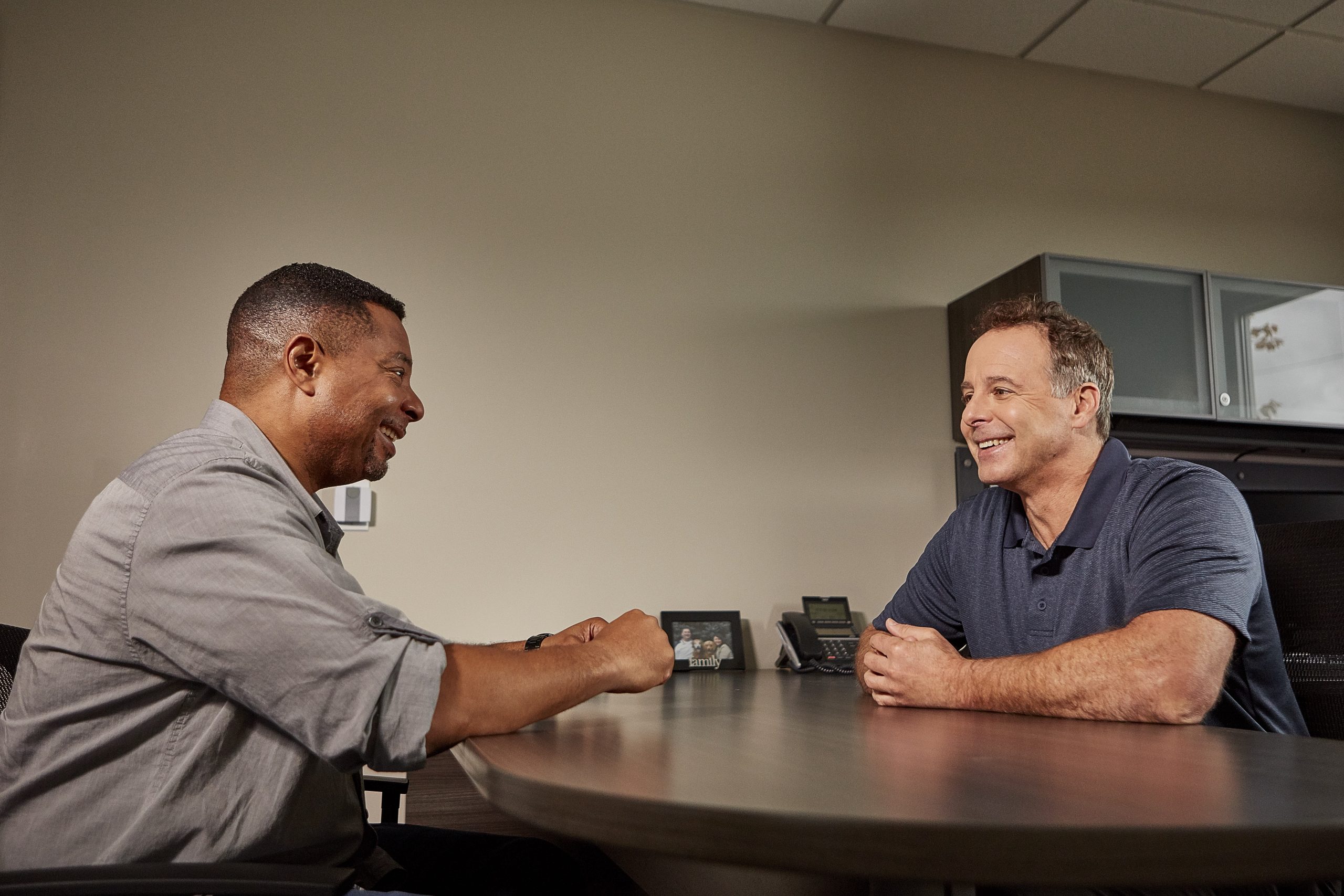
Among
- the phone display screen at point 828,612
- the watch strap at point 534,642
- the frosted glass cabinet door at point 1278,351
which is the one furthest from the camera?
the frosted glass cabinet door at point 1278,351

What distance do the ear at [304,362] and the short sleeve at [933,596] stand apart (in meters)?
1.07

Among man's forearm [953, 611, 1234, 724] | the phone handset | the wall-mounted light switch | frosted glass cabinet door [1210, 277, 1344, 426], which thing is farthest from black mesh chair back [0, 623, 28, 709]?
frosted glass cabinet door [1210, 277, 1344, 426]

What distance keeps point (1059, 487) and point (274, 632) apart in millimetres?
1308

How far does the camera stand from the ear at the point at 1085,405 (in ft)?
5.47

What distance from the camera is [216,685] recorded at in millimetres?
919

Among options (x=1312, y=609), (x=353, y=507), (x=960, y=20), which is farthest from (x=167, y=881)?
(x=960, y=20)

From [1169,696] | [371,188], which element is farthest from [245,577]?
[371,188]

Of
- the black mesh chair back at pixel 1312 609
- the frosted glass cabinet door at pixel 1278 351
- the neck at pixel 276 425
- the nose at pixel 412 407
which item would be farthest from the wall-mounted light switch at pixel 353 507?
the frosted glass cabinet door at pixel 1278 351

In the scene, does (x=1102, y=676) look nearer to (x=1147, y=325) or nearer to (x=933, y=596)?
(x=933, y=596)

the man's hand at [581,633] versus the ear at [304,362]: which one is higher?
the ear at [304,362]

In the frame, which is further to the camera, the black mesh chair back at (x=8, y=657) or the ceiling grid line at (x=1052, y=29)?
the ceiling grid line at (x=1052, y=29)

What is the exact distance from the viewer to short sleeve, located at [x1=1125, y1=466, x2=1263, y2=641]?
4.06 ft

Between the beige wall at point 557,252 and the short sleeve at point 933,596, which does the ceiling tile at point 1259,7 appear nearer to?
the beige wall at point 557,252

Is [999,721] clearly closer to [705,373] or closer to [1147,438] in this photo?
[705,373]
